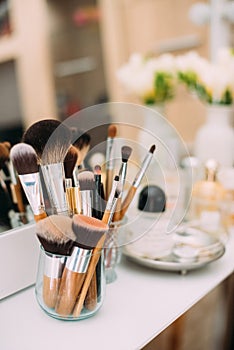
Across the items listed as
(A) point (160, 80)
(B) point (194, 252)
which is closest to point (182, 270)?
(B) point (194, 252)

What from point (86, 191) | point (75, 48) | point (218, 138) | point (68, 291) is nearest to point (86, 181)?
point (86, 191)

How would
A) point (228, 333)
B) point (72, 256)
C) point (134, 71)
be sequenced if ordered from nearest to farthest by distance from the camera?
point (72, 256)
point (228, 333)
point (134, 71)

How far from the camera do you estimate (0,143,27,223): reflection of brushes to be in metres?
0.46

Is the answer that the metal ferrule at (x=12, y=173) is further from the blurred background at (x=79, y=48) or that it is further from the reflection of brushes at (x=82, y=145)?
the blurred background at (x=79, y=48)

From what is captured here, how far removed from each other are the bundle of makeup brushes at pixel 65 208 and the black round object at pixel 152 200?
0.27ft

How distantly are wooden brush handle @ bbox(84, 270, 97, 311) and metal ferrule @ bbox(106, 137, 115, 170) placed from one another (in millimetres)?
142

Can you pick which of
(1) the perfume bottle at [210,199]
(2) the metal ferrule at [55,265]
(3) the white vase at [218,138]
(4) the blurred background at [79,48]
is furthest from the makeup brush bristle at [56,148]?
(4) the blurred background at [79,48]

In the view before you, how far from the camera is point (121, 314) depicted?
41 centimetres

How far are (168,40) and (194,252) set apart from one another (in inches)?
45.9

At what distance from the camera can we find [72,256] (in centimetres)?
37

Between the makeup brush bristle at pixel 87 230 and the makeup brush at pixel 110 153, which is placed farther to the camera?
the makeup brush at pixel 110 153

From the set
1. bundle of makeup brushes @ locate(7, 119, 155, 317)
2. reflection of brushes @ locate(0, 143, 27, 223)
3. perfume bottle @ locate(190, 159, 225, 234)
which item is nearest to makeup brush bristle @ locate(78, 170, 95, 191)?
bundle of makeup brushes @ locate(7, 119, 155, 317)

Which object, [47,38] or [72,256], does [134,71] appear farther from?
[47,38]

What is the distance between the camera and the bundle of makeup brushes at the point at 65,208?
36 centimetres
